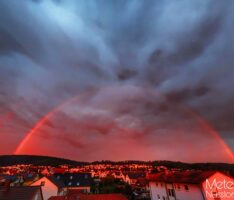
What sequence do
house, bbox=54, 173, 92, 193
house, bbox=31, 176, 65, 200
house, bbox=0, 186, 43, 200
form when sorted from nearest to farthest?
house, bbox=0, 186, 43, 200
house, bbox=31, 176, 65, 200
house, bbox=54, 173, 92, 193

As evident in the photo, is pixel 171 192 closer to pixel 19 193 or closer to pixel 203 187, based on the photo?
pixel 203 187

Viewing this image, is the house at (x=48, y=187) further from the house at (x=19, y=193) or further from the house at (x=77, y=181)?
the house at (x=19, y=193)

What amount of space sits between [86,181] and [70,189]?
7.27 meters

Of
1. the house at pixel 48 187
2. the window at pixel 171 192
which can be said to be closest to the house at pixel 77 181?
the house at pixel 48 187

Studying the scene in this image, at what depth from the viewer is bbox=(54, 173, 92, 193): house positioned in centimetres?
6544

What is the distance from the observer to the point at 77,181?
68.4m

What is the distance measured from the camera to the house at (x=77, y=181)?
6544cm

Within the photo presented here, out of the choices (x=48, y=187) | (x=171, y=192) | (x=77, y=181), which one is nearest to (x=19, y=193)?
(x=48, y=187)

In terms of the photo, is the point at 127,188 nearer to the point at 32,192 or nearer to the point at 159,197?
the point at 159,197

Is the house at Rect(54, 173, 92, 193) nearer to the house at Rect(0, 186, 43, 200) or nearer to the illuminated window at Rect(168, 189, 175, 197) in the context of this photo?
the illuminated window at Rect(168, 189, 175, 197)

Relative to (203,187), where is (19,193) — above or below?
above

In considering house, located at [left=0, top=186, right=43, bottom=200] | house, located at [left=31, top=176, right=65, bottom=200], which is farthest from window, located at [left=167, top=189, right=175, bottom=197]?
house, located at [left=31, top=176, right=65, bottom=200]

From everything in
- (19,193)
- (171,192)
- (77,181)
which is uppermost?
(77,181)

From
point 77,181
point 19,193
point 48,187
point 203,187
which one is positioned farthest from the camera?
point 77,181
